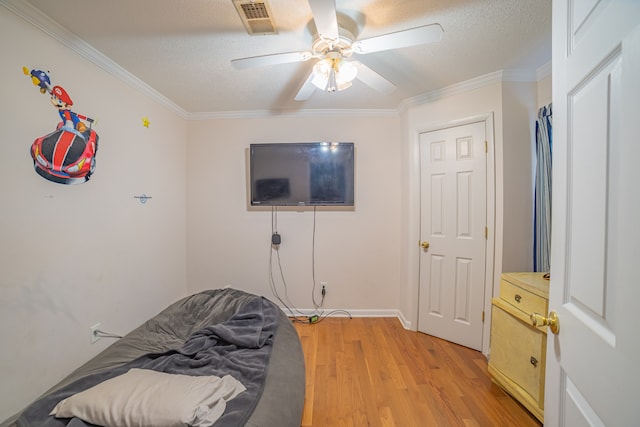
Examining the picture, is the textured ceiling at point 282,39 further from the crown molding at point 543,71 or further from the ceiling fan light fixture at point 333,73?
the ceiling fan light fixture at point 333,73

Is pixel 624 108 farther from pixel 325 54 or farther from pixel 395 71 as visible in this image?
pixel 395 71

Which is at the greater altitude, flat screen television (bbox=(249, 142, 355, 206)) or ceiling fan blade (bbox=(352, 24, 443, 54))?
ceiling fan blade (bbox=(352, 24, 443, 54))

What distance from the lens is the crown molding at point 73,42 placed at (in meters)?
1.28

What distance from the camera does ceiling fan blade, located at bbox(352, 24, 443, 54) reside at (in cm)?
114

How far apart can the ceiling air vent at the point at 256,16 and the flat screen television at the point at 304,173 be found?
1.22 m

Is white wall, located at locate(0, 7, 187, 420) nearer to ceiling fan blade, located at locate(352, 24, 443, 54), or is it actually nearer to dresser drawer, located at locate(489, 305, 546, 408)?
ceiling fan blade, located at locate(352, 24, 443, 54)

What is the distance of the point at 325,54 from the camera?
4.80 feet

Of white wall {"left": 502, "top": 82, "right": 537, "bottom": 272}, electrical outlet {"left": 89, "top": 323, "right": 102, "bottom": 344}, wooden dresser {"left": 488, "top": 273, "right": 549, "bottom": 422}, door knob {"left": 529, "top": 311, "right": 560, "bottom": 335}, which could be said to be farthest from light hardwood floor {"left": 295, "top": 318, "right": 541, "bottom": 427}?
electrical outlet {"left": 89, "top": 323, "right": 102, "bottom": 344}

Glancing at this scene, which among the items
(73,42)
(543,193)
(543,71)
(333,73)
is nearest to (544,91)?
(543,71)

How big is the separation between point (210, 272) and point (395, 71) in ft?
9.55

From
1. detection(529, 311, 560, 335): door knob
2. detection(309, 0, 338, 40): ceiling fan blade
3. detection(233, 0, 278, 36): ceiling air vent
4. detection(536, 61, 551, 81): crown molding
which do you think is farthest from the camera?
detection(536, 61, 551, 81): crown molding

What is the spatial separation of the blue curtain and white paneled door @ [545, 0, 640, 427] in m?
1.34

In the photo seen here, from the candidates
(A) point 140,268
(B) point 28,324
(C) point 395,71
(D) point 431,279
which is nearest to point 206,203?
(A) point 140,268

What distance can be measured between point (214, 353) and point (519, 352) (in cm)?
194
